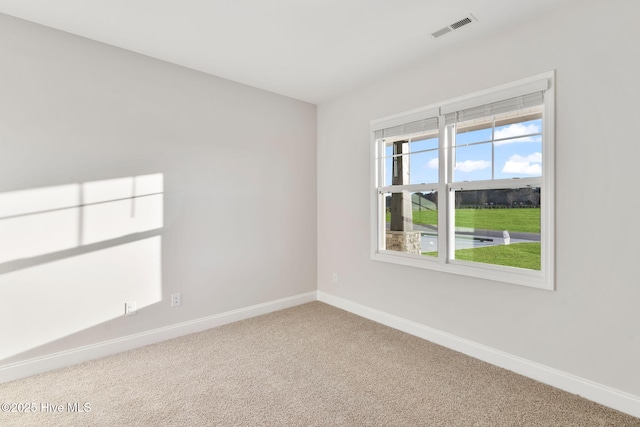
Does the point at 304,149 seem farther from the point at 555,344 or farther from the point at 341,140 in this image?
the point at 555,344

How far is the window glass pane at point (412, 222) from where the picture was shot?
3.07 m

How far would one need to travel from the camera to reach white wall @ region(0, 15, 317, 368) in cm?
231

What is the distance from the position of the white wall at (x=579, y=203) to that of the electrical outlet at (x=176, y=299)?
2.52 metres

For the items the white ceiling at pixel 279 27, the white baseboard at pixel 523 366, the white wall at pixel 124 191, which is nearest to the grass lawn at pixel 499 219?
the white baseboard at pixel 523 366

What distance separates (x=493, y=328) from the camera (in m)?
2.52

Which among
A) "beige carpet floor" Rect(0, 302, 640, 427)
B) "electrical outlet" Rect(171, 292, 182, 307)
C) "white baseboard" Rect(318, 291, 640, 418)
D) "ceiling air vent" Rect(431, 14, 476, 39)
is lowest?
"beige carpet floor" Rect(0, 302, 640, 427)

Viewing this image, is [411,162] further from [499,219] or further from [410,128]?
[499,219]

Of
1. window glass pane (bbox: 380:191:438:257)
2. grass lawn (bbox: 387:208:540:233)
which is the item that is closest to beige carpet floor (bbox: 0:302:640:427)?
window glass pane (bbox: 380:191:438:257)

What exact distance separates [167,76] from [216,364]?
2.69 metres

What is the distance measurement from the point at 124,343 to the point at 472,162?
3.51 meters

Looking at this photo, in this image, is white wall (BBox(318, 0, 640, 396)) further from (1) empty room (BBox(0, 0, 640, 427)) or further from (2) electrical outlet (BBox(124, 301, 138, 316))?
(2) electrical outlet (BBox(124, 301, 138, 316))

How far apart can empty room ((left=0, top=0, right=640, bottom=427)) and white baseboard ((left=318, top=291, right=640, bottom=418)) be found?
0.05ft

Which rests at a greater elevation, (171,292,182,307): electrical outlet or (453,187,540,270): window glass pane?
(453,187,540,270): window glass pane

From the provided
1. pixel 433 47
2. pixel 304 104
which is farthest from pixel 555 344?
pixel 304 104
